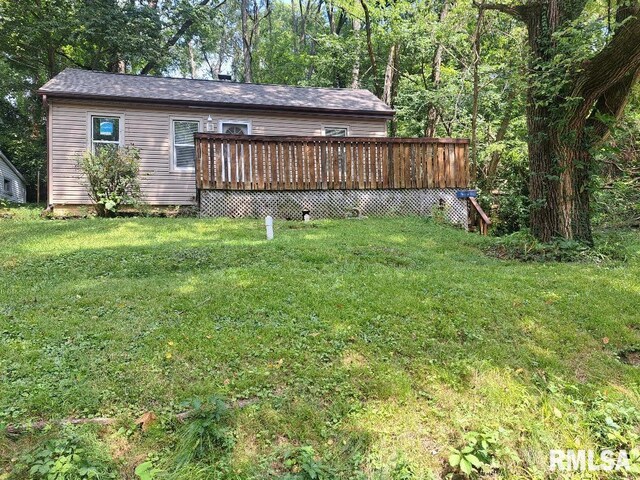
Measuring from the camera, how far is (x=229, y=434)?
248 centimetres

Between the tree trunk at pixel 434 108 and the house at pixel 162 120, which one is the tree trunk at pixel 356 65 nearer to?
the tree trunk at pixel 434 108

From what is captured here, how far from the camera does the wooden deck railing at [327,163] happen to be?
29.9 ft

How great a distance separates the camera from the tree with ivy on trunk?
18.5 feet

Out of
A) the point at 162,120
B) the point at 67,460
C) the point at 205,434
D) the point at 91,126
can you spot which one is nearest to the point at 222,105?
the point at 162,120

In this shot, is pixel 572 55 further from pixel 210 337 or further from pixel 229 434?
pixel 229 434

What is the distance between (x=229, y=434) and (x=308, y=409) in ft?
1.70

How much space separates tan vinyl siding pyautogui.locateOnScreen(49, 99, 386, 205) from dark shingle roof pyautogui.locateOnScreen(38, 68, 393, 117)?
0.91 feet

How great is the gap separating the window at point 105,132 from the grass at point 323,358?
6183mm

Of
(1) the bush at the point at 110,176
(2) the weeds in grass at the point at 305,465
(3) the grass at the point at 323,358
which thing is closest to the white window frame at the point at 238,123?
(1) the bush at the point at 110,176

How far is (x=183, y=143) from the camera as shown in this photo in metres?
11.4

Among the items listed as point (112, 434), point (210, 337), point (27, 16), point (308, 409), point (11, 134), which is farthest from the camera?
point (11, 134)

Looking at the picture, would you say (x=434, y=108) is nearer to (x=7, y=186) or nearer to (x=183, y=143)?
(x=183, y=143)

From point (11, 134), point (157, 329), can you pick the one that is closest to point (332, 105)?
point (157, 329)

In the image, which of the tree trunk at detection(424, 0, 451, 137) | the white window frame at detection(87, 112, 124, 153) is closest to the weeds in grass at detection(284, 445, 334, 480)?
the white window frame at detection(87, 112, 124, 153)
